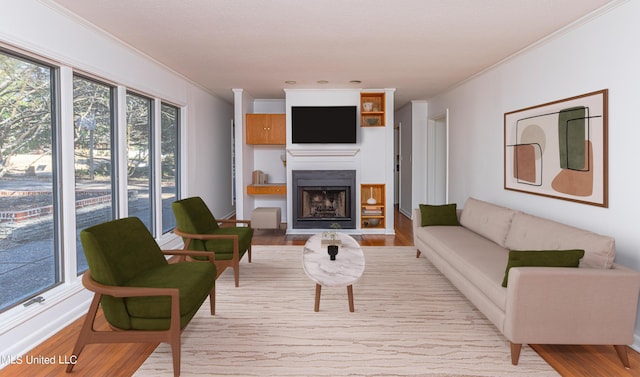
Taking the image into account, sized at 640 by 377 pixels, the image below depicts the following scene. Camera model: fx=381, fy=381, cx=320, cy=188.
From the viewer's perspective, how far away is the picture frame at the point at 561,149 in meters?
3.06

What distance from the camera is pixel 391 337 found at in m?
2.82

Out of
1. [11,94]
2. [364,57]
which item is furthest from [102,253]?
[364,57]

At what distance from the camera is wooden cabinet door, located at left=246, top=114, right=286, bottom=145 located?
6.80 metres

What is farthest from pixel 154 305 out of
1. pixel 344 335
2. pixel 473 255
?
pixel 473 255

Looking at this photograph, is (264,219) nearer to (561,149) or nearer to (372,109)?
(372,109)

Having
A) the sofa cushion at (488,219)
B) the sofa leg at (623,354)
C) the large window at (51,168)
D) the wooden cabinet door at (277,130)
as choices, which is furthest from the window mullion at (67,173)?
the sofa leg at (623,354)

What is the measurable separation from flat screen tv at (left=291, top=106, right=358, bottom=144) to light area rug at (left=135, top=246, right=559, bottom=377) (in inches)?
115

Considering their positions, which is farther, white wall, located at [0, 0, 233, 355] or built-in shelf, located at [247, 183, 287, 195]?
built-in shelf, located at [247, 183, 287, 195]

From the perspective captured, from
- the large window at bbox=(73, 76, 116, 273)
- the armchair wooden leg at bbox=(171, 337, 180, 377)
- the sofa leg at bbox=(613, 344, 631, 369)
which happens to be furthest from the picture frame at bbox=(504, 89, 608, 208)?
the large window at bbox=(73, 76, 116, 273)

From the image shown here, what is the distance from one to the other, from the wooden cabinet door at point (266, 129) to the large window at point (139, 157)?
211 centimetres

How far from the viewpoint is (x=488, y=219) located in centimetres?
419

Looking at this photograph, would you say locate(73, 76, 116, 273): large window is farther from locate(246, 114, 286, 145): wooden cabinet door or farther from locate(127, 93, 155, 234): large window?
locate(246, 114, 286, 145): wooden cabinet door

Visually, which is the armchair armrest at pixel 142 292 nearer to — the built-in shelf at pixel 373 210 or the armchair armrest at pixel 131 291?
the armchair armrest at pixel 131 291

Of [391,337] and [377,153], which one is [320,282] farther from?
[377,153]
